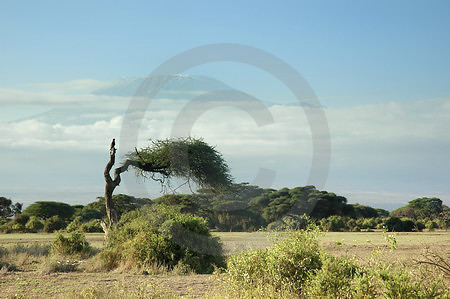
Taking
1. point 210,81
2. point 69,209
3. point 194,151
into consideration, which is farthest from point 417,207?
point 194,151

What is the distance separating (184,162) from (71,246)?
339 inches

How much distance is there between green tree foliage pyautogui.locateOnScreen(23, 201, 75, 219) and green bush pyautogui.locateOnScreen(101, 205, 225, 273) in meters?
42.4

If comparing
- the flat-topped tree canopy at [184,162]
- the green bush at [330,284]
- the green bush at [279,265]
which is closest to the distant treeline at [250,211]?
the flat-topped tree canopy at [184,162]

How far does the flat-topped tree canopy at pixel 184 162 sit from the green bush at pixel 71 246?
228 inches

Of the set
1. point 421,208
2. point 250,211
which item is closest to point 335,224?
point 250,211

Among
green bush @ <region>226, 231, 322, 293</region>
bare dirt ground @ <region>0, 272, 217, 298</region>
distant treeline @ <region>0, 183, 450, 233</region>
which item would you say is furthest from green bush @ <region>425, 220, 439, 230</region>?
green bush @ <region>226, 231, 322, 293</region>

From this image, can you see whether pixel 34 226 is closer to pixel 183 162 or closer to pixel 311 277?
pixel 183 162

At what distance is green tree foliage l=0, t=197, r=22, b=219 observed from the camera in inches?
2581

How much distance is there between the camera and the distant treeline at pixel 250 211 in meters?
50.3

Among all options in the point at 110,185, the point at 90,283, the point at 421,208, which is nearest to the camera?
the point at 90,283

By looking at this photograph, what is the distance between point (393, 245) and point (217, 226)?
48.2 metres

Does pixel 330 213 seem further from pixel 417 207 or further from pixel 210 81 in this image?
pixel 210 81

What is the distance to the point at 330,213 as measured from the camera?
224 ft

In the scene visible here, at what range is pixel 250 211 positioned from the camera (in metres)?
62.1
